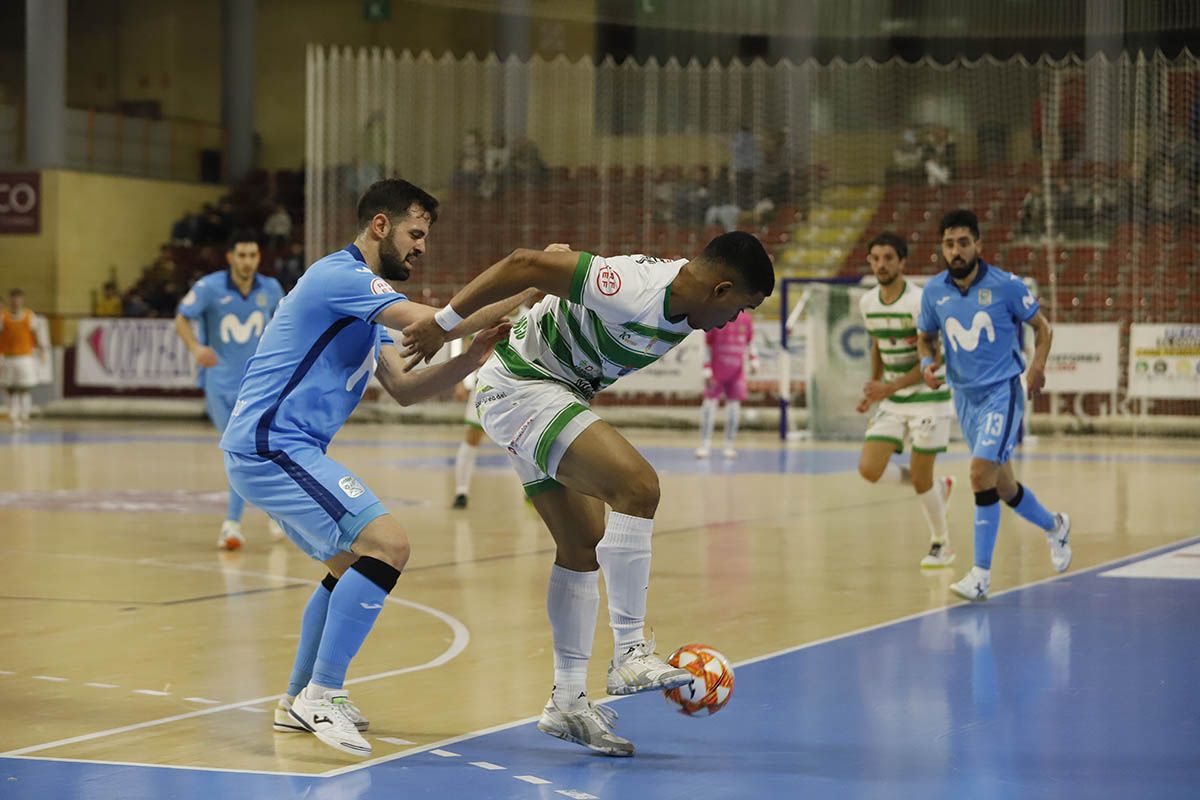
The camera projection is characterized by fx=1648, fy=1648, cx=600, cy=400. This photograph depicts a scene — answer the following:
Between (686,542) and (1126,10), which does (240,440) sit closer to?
(686,542)

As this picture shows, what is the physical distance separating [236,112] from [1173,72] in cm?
1964

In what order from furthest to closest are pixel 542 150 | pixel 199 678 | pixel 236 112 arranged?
1. pixel 236 112
2. pixel 542 150
3. pixel 199 678

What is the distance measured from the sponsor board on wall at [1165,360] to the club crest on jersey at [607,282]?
18279 millimetres

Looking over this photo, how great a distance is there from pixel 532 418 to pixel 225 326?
6.24m

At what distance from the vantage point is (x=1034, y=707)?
6035 mm

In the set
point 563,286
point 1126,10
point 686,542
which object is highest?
point 1126,10

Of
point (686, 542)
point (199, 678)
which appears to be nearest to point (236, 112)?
point (686, 542)

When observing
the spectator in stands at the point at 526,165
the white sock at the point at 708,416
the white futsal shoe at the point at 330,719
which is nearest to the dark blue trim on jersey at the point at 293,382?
the white futsal shoe at the point at 330,719

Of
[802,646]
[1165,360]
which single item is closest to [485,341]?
[802,646]

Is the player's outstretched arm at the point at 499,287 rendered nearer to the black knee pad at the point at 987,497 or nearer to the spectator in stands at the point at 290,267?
the black knee pad at the point at 987,497

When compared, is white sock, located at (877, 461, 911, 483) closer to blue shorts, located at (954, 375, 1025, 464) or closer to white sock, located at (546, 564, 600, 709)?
blue shorts, located at (954, 375, 1025, 464)

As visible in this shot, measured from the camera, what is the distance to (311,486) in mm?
5449

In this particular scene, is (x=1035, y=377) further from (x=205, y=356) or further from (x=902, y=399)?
(x=205, y=356)

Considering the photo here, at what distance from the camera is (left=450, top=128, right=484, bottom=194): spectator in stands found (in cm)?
2542
